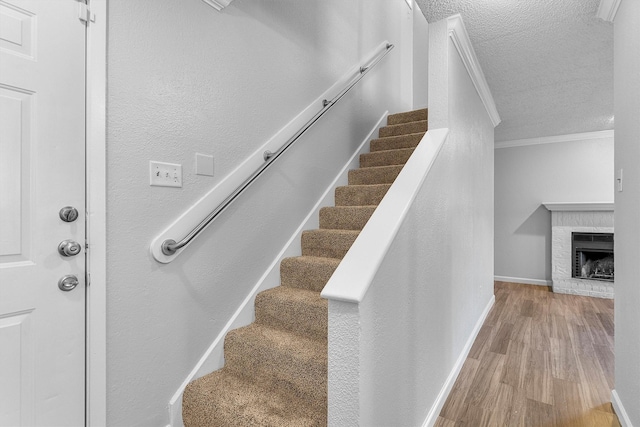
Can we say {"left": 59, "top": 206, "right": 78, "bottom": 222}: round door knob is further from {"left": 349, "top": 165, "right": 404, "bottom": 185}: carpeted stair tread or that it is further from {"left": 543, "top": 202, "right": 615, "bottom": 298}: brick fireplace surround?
{"left": 543, "top": 202, "right": 615, "bottom": 298}: brick fireplace surround

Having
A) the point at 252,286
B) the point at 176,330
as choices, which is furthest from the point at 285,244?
the point at 176,330

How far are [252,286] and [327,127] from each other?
1.46 m

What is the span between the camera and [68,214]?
1.24 m

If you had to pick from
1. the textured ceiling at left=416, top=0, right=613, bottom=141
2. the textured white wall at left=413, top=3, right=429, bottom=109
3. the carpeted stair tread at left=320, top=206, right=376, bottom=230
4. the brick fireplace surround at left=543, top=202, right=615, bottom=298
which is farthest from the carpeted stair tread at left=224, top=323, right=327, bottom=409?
the brick fireplace surround at left=543, top=202, right=615, bottom=298

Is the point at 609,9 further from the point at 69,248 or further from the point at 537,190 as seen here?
the point at 537,190

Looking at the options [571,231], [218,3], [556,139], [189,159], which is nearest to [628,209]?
[189,159]

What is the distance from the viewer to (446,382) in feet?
6.75

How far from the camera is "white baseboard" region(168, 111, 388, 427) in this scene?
1.61 m

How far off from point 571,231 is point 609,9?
4.04 m

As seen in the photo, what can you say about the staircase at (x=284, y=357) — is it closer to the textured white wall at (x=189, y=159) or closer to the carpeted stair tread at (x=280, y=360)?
the carpeted stair tread at (x=280, y=360)

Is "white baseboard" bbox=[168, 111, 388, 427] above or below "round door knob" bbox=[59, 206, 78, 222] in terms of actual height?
below

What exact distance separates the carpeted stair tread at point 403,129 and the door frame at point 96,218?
2.65 m

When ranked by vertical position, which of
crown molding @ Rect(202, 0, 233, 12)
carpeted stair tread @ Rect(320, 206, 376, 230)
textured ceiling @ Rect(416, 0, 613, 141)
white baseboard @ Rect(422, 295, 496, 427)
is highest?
textured ceiling @ Rect(416, 0, 613, 141)

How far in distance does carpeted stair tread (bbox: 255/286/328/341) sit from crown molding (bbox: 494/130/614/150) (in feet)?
16.7
